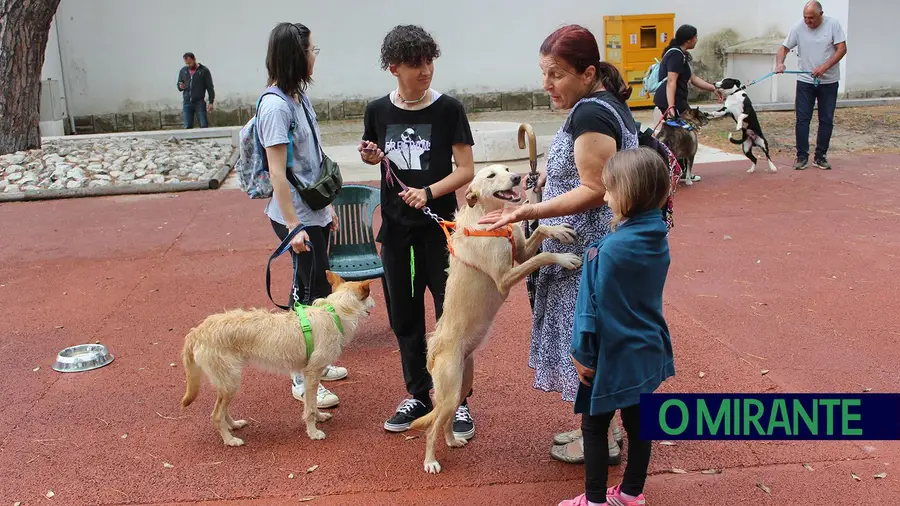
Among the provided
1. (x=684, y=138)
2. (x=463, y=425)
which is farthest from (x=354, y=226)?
(x=684, y=138)

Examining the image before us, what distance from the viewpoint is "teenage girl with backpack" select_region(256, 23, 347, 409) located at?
414 centimetres

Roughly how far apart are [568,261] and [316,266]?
163 centimetres

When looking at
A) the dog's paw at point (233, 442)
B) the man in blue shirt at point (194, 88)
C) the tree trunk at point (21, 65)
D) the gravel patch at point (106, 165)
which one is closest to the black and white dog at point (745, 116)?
the gravel patch at point (106, 165)

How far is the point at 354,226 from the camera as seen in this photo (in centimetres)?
610

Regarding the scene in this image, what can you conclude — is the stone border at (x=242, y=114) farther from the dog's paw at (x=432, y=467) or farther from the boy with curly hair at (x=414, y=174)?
the dog's paw at (x=432, y=467)

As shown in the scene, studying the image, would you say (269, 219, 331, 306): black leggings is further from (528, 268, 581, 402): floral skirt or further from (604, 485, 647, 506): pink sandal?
(604, 485, 647, 506): pink sandal

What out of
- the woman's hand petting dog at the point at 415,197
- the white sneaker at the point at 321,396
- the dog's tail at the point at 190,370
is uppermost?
the woman's hand petting dog at the point at 415,197

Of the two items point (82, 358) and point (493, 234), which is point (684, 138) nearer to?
point (493, 234)

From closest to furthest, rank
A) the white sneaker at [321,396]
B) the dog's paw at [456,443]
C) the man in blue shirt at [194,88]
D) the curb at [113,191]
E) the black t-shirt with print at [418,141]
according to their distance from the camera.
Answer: the black t-shirt with print at [418,141] → the dog's paw at [456,443] → the white sneaker at [321,396] → the curb at [113,191] → the man in blue shirt at [194,88]

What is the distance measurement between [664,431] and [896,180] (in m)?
9.09

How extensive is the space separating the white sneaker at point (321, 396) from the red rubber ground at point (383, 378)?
0.23 feet

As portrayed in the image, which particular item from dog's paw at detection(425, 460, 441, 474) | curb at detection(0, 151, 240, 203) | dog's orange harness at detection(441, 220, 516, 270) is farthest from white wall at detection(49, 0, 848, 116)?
dog's paw at detection(425, 460, 441, 474)

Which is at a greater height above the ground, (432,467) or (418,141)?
(418,141)

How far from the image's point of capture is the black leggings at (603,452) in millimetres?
3262
